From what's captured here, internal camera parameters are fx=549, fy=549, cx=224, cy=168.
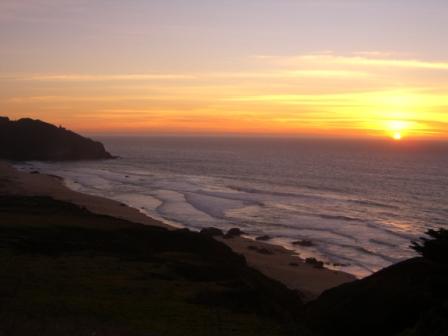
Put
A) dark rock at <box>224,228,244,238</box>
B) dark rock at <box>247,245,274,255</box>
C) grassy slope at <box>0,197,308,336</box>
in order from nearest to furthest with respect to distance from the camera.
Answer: grassy slope at <box>0,197,308,336</box> < dark rock at <box>247,245,274,255</box> < dark rock at <box>224,228,244,238</box>

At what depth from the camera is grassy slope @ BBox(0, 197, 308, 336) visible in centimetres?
1906

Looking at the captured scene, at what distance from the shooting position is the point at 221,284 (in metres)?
26.6

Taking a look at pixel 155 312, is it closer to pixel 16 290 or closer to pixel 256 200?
pixel 16 290

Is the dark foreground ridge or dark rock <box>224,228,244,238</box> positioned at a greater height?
the dark foreground ridge

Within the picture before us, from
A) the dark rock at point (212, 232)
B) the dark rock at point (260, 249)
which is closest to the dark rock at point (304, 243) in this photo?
the dark rock at point (260, 249)

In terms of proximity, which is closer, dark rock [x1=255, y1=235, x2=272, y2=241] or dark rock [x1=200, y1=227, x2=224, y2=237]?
dark rock [x1=200, y1=227, x2=224, y2=237]

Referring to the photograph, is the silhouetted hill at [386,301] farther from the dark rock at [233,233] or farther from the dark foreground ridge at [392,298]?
the dark rock at [233,233]

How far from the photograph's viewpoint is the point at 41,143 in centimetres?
18100

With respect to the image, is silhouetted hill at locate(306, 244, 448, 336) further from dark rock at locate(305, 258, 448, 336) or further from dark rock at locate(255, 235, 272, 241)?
dark rock at locate(255, 235, 272, 241)

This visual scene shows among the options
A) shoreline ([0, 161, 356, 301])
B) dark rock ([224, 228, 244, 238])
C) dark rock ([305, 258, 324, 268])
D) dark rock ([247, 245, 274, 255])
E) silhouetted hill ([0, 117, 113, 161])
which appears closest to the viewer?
shoreline ([0, 161, 356, 301])

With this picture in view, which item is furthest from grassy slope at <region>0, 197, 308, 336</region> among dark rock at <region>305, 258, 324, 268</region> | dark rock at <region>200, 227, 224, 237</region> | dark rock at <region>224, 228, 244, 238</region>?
dark rock at <region>224, 228, 244, 238</region>

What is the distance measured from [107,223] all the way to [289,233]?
21136 millimetres

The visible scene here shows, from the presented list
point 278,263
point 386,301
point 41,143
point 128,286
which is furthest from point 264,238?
point 41,143

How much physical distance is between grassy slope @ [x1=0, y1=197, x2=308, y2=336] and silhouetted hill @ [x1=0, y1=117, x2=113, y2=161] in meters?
142
